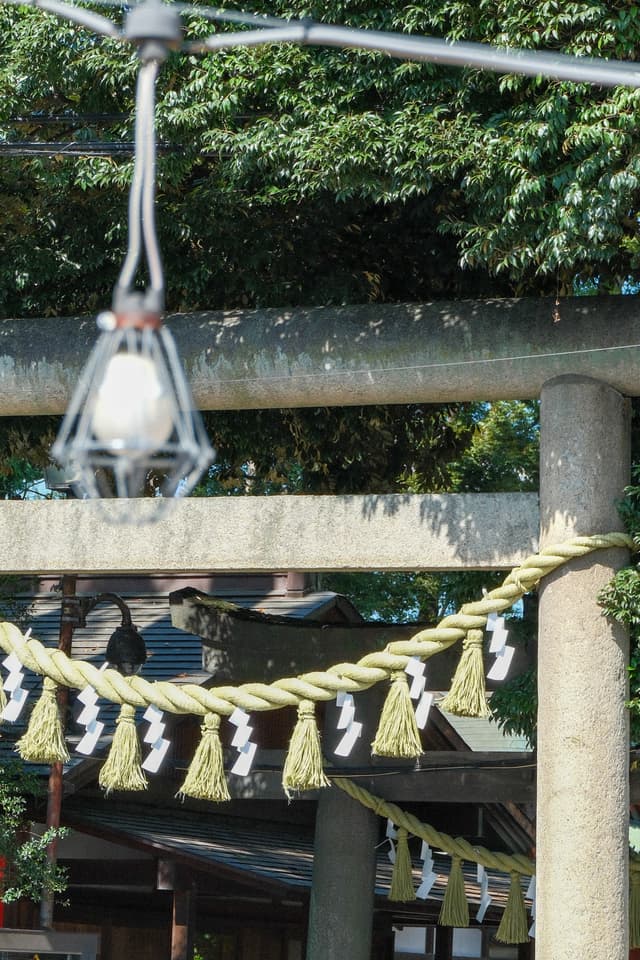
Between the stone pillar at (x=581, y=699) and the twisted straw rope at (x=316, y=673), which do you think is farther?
the twisted straw rope at (x=316, y=673)

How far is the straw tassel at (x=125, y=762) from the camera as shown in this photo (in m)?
6.34

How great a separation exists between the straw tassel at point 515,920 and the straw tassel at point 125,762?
326 centimetres

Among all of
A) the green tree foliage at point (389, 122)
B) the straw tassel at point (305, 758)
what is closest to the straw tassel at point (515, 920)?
the straw tassel at point (305, 758)

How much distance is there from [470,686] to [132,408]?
383 centimetres

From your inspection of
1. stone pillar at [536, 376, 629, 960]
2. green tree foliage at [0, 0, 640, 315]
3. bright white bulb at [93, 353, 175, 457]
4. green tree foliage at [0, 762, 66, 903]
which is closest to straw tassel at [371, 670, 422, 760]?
stone pillar at [536, 376, 629, 960]

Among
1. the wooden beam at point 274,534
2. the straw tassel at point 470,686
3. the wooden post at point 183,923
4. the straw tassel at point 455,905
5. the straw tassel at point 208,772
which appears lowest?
the wooden post at point 183,923

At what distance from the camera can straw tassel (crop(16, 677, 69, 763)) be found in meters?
6.33

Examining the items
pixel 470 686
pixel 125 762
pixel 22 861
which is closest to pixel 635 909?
pixel 470 686

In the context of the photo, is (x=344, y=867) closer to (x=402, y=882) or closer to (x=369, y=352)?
(x=402, y=882)

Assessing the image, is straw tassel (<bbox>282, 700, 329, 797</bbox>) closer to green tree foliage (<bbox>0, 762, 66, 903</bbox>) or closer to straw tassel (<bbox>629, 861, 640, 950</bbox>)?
green tree foliage (<bbox>0, 762, 66, 903</bbox>)

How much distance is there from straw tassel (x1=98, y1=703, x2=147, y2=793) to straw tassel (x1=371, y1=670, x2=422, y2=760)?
47.7 inches

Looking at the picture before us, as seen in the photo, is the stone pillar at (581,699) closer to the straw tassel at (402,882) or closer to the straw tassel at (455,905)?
the straw tassel at (402,882)

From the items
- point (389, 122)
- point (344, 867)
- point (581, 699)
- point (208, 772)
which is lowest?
point (344, 867)

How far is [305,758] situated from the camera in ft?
20.0
